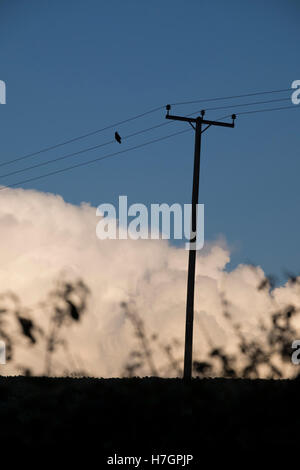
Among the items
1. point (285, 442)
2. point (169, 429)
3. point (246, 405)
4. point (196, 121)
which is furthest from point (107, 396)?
point (196, 121)

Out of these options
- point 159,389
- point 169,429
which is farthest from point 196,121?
point 169,429

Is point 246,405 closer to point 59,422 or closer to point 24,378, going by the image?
point 59,422

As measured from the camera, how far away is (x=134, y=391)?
77.3 ft

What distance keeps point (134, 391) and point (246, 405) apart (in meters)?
4.50

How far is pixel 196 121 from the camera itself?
26.6m

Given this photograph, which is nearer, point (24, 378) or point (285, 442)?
point (285, 442)
